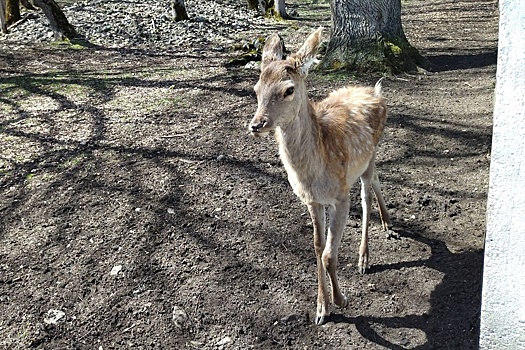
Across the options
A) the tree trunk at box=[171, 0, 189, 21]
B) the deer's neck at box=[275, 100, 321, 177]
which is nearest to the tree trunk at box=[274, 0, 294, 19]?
the tree trunk at box=[171, 0, 189, 21]

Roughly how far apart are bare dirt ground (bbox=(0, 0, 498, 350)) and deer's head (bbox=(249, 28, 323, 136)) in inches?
54.5

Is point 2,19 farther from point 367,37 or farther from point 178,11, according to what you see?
point 367,37

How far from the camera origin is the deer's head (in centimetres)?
338

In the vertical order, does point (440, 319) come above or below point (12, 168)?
below

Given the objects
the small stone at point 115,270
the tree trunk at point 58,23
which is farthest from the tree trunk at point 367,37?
the tree trunk at point 58,23

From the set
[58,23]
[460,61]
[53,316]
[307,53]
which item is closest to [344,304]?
[307,53]

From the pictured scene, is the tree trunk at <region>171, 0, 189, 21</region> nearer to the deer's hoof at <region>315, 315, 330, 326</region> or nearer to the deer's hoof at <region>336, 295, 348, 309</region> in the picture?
the deer's hoof at <region>336, 295, 348, 309</region>

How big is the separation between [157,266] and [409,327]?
1.94 metres

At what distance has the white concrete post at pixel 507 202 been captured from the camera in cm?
264

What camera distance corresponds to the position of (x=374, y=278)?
14.0ft

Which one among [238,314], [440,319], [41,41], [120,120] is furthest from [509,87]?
[41,41]

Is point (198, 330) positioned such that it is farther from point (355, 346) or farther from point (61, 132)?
point (61, 132)

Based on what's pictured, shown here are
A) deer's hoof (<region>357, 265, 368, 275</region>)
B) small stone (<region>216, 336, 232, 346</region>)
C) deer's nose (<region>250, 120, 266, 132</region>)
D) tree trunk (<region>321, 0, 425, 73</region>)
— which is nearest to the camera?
deer's nose (<region>250, 120, 266, 132</region>)

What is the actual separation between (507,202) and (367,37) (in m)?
6.44
